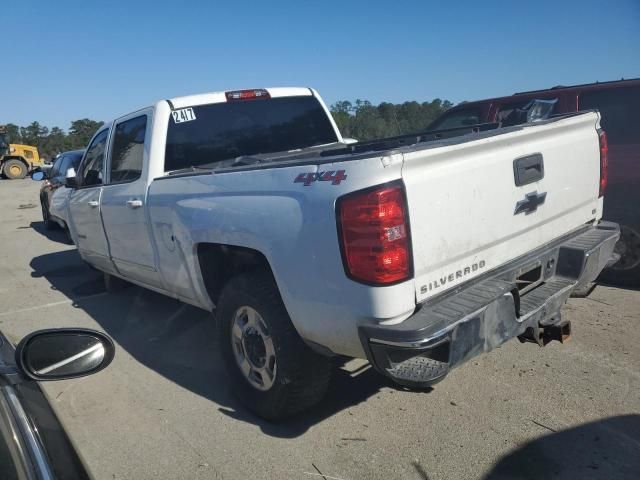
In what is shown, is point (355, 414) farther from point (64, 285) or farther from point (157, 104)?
point (64, 285)

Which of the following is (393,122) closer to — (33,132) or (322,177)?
(322,177)

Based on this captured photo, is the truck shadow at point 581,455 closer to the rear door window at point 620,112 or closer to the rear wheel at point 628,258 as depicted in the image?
the rear wheel at point 628,258

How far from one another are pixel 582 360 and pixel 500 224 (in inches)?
63.4

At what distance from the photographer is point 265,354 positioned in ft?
10.5

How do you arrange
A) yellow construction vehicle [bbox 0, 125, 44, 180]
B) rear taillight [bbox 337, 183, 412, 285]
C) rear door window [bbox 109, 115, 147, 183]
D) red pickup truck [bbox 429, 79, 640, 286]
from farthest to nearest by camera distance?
yellow construction vehicle [bbox 0, 125, 44, 180] → red pickup truck [bbox 429, 79, 640, 286] → rear door window [bbox 109, 115, 147, 183] → rear taillight [bbox 337, 183, 412, 285]

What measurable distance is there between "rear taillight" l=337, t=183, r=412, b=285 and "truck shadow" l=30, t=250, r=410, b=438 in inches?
52.8

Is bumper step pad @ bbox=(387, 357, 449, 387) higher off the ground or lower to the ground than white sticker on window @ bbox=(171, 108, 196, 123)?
lower

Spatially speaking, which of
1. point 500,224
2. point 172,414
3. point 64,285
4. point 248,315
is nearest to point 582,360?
point 500,224

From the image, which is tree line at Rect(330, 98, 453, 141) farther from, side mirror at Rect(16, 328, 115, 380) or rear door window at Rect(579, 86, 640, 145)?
side mirror at Rect(16, 328, 115, 380)

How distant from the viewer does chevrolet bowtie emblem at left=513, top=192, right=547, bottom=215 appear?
9.67 feet

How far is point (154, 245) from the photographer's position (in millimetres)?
4207

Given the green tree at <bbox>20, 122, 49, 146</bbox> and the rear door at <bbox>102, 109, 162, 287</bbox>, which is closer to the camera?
the rear door at <bbox>102, 109, 162, 287</bbox>

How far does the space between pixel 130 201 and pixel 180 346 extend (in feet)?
4.39

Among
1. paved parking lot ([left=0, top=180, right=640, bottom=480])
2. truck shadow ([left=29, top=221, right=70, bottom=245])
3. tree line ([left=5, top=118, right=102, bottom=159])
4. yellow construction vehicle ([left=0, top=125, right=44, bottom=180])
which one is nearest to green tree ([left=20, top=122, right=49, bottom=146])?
tree line ([left=5, top=118, right=102, bottom=159])
